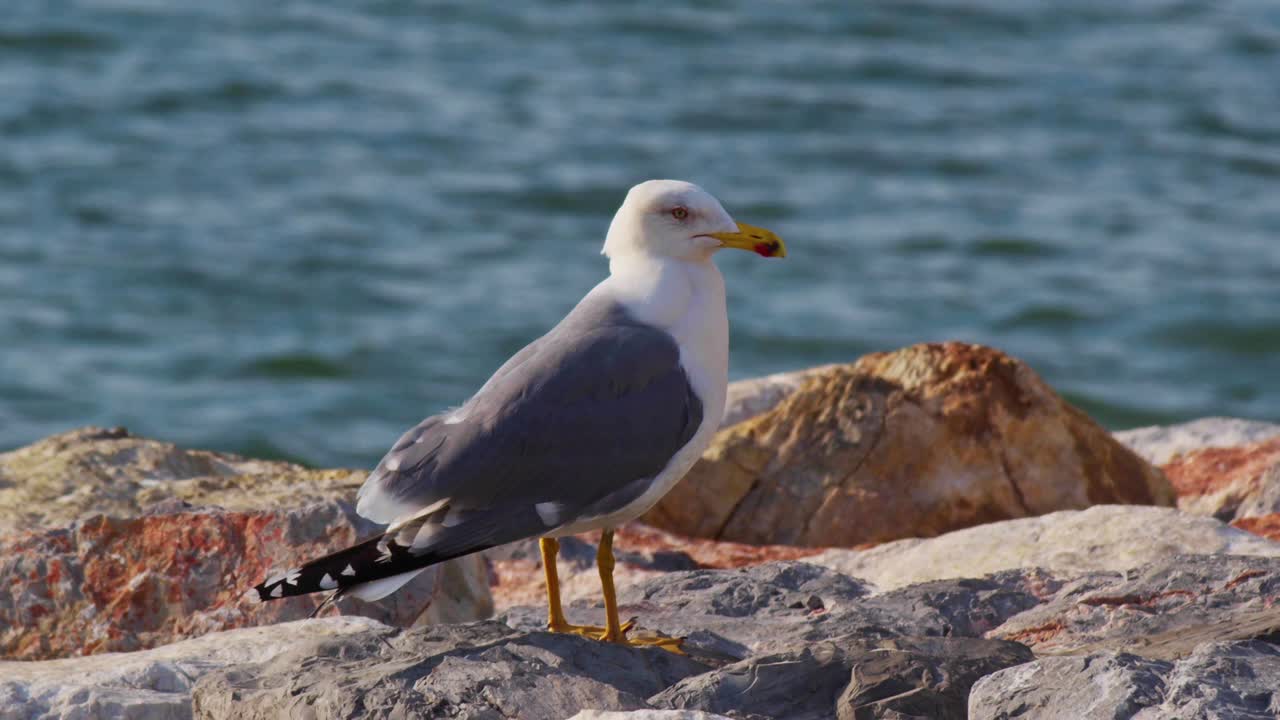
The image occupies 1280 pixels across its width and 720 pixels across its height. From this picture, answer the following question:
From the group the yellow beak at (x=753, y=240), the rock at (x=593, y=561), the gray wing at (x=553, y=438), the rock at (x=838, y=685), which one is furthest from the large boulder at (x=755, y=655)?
the yellow beak at (x=753, y=240)

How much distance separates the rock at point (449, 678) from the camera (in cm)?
398

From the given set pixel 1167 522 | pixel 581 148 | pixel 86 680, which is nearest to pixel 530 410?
pixel 86 680

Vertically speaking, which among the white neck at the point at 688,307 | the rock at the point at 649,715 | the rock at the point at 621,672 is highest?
the white neck at the point at 688,307

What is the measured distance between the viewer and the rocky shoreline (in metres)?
4.02

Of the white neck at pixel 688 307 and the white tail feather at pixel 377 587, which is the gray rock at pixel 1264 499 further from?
the white tail feather at pixel 377 587

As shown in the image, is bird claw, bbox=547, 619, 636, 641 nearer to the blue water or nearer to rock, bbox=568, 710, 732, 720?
rock, bbox=568, 710, 732, 720

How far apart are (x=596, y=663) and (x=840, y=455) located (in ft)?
10.3

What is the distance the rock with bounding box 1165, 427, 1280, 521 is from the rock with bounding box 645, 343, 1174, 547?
233mm

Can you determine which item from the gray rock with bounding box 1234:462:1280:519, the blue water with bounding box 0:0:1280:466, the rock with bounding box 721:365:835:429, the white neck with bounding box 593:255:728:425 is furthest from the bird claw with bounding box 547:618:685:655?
the blue water with bounding box 0:0:1280:466

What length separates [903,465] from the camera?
285 inches

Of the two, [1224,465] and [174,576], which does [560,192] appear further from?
[174,576]

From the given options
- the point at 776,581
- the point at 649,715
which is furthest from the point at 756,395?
the point at 649,715

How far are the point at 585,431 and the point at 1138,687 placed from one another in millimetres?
1440

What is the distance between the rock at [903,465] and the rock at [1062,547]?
45.5 inches
